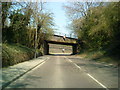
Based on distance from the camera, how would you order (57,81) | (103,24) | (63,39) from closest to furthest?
(57,81) → (103,24) → (63,39)

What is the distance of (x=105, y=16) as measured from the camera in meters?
20.6

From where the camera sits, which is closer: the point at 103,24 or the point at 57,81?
the point at 57,81

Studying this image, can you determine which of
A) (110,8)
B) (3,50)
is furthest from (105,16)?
(3,50)

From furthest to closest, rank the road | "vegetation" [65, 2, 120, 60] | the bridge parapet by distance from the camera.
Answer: the bridge parapet, "vegetation" [65, 2, 120, 60], the road

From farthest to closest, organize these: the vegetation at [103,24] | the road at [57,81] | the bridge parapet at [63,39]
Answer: the bridge parapet at [63,39]
the vegetation at [103,24]
the road at [57,81]

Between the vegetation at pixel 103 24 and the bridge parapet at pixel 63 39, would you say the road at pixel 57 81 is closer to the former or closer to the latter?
the vegetation at pixel 103 24

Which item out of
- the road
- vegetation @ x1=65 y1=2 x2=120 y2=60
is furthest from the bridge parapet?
the road

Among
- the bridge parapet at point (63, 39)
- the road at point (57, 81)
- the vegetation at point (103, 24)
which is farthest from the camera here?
the bridge parapet at point (63, 39)

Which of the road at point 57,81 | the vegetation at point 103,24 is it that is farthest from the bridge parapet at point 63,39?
the road at point 57,81

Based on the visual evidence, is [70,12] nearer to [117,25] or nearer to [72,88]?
[117,25]

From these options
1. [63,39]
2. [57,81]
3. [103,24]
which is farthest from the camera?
[63,39]

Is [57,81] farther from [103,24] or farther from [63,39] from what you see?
[63,39]

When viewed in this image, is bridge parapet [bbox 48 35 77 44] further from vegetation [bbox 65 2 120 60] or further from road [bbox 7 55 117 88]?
road [bbox 7 55 117 88]

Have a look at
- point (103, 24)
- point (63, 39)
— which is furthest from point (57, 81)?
point (63, 39)
